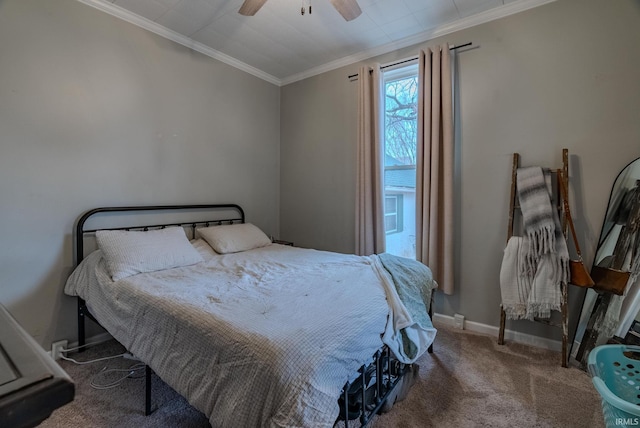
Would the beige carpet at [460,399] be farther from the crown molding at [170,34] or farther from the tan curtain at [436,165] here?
the crown molding at [170,34]

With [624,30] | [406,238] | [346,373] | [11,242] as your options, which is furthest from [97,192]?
[624,30]

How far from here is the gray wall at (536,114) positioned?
82.3 inches

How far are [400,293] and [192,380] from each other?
1201 mm

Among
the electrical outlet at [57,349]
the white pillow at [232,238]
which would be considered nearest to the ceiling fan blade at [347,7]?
the white pillow at [232,238]

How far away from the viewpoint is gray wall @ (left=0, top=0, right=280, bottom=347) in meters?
2.05

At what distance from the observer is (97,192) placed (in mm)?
2406

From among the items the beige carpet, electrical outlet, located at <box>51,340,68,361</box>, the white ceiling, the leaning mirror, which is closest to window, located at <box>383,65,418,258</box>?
the white ceiling

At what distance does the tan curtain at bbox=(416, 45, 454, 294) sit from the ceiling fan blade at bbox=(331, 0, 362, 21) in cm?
100

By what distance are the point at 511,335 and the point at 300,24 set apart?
10.7ft

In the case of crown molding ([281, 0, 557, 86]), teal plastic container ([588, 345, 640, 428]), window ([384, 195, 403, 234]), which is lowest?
teal plastic container ([588, 345, 640, 428])

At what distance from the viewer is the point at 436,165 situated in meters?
2.68

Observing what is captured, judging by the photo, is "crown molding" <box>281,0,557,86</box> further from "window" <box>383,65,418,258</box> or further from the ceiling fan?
the ceiling fan

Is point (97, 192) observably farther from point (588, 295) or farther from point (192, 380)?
point (588, 295)

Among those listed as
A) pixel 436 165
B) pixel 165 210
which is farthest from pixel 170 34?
pixel 436 165
